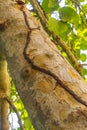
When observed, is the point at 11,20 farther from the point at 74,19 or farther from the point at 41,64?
the point at 74,19

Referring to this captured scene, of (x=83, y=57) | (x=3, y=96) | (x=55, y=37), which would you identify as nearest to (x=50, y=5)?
(x=55, y=37)

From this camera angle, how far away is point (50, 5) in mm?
1428

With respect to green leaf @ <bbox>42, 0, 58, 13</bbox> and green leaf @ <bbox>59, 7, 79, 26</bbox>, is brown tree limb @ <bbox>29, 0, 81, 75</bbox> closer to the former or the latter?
green leaf @ <bbox>42, 0, 58, 13</bbox>

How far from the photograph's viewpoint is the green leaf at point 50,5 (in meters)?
1.42

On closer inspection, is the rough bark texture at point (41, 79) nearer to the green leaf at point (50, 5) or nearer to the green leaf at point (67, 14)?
the green leaf at point (67, 14)

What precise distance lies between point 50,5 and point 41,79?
757 mm

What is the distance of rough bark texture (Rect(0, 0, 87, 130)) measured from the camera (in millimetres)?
636

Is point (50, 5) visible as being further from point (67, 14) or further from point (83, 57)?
point (83, 57)

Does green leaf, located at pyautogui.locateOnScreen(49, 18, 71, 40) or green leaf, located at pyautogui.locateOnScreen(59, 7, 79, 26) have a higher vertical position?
green leaf, located at pyautogui.locateOnScreen(59, 7, 79, 26)

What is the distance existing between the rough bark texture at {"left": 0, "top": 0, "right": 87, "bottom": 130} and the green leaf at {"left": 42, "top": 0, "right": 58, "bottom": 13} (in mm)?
473

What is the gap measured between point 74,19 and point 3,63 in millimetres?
603

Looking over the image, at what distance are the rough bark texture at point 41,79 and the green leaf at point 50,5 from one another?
47cm

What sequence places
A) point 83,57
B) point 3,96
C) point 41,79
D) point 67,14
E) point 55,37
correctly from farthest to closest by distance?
1. point 83,57
2. point 3,96
3. point 55,37
4. point 67,14
5. point 41,79

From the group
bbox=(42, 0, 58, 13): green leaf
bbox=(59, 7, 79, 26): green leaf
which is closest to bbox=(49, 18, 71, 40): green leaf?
bbox=(59, 7, 79, 26): green leaf
